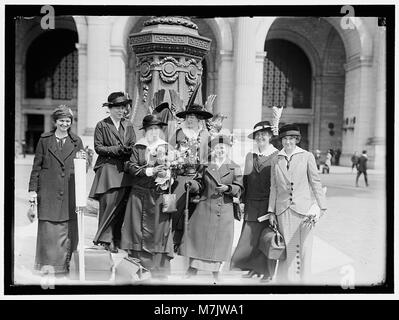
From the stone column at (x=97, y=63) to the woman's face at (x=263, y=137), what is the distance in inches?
710

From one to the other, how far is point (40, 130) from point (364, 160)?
883 inches

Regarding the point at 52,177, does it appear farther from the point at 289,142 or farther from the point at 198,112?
the point at 289,142

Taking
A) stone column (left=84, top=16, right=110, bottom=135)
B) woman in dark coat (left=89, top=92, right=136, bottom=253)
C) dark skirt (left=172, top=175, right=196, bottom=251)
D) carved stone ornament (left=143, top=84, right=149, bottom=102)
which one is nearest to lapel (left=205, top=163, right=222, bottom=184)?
dark skirt (left=172, top=175, right=196, bottom=251)

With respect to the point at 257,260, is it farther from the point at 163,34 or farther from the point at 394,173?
the point at 163,34

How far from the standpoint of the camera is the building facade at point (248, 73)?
22875 mm

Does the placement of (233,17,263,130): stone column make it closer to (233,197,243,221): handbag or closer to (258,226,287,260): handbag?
(233,197,243,221): handbag

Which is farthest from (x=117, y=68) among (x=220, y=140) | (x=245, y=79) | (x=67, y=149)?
(x=220, y=140)

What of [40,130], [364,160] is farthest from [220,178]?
[40,130]

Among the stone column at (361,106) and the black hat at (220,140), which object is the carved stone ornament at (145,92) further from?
the stone column at (361,106)

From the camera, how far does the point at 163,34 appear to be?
6668mm

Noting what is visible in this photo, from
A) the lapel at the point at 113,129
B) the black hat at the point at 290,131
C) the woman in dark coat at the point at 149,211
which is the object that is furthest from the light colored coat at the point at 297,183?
the lapel at the point at 113,129

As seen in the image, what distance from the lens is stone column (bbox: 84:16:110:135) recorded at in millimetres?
22562

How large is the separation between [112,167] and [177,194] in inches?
33.4

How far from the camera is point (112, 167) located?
545 centimetres
